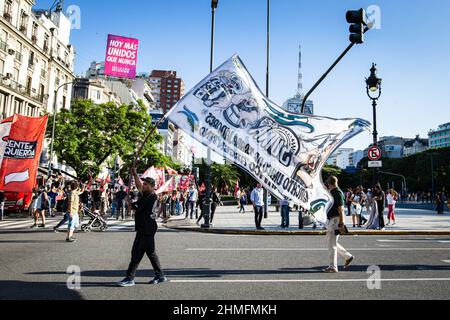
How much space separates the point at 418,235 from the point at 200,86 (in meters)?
10.3

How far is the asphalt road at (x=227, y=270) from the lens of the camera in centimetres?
521

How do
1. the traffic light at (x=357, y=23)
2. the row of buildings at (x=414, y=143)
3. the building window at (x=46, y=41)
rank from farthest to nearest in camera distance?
1. the row of buildings at (x=414, y=143)
2. the building window at (x=46, y=41)
3. the traffic light at (x=357, y=23)

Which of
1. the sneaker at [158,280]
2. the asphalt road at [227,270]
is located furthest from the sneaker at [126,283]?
the sneaker at [158,280]

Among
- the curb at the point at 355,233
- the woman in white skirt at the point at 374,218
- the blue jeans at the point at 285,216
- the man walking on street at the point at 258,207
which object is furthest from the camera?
the blue jeans at the point at 285,216

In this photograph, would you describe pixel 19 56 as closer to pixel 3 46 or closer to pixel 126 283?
pixel 3 46

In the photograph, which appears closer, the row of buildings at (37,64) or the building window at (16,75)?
the row of buildings at (37,64)

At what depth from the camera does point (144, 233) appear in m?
5.71

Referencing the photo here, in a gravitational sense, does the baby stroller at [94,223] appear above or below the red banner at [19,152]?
below

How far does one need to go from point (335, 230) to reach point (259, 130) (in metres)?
3.64

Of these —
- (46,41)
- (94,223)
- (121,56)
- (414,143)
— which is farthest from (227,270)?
(414,143)

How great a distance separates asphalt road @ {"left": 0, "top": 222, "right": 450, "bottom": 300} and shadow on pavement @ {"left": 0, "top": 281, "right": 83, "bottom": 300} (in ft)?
0.04

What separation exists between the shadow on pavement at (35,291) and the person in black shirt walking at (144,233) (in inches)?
32.3

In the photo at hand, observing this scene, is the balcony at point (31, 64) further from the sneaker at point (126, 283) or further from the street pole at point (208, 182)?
the sneaker at point (126, 283)
